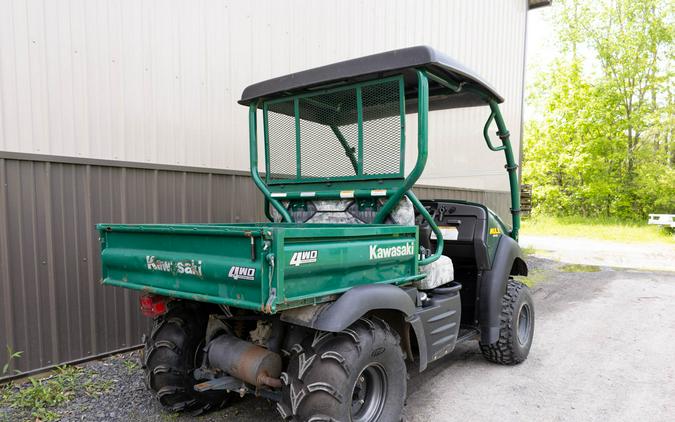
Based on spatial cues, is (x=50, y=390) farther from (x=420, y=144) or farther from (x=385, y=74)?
(x=385, y=74)

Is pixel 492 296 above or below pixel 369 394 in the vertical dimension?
above

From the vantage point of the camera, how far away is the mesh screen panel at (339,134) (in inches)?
123

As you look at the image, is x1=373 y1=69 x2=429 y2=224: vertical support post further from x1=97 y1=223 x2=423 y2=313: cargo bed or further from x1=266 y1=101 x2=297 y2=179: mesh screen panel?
x1=266 y1=101 x2=297 y2=179: mesh screen panel

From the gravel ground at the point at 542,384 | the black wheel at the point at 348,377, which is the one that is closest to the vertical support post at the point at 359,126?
the black wheel at the point at 348,377

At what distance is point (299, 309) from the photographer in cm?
241

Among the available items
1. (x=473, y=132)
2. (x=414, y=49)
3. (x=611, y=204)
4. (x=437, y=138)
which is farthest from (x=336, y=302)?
(x=611, y=204)

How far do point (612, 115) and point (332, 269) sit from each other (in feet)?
76.3

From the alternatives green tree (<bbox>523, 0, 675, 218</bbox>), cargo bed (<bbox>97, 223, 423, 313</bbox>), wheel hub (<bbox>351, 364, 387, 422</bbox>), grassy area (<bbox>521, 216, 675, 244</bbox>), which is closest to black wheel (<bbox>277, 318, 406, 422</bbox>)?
wheel hub (<bbox>351, 364, 387, 422</bbox>)

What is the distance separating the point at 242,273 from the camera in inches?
86.3

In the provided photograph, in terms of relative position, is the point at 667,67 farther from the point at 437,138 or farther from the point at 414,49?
the point at 414,49

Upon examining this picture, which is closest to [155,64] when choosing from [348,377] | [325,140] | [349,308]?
[325,140]

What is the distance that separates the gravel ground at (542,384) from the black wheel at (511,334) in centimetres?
11

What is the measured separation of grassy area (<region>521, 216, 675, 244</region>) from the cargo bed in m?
16.2

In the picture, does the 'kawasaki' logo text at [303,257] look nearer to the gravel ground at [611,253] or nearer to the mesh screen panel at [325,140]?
the mesh screen panel at [325,140]
